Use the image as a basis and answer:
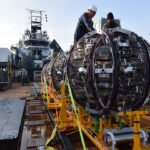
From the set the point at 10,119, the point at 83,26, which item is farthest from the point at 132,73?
the point at 10,119

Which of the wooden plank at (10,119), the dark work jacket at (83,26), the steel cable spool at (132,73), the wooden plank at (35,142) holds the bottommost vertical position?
the wooden plank at (35,142)

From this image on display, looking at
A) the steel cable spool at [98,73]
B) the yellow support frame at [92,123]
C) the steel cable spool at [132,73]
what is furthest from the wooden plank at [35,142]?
the steel cable spool at [132,73]

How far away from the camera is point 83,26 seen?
16.8 feet

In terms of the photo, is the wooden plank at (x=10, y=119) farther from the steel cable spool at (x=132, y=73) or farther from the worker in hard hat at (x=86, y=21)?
the worker in hard hat at (x=86, y=21)

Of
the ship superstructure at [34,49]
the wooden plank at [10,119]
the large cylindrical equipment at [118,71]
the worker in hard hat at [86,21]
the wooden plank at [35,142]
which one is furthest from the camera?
the ship superstructure at [34,49]

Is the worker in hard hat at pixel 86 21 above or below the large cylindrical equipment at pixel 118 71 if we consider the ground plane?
above

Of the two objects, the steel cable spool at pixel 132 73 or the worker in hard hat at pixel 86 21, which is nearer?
the steel cable spool at pixel 132 73

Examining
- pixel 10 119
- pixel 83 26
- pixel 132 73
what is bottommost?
pixel 10 119

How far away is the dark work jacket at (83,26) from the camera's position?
16.2ft

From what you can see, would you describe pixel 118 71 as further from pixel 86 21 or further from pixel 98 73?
pixel 86 21

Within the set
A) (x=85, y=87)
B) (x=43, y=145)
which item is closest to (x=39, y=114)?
(x=43, y=145)

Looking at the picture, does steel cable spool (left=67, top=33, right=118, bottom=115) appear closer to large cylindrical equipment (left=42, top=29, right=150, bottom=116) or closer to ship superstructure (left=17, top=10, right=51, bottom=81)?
large cylindrical equipment (left=42, top=29, right=150, bottom=116)

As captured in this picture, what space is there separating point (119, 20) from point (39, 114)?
4.62m

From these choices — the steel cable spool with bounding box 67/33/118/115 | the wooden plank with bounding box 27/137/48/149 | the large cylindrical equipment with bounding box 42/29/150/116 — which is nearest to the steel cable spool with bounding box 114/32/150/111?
the large cylindrical equipment with bounding box 42/29/150/116
